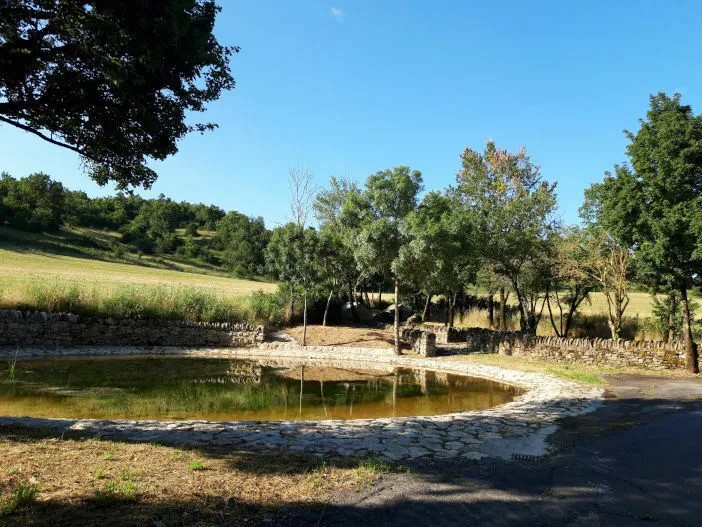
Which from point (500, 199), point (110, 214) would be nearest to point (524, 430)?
point (500, 199)

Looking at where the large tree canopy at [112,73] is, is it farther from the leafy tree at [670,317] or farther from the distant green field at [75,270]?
the distant green field at [75,270]

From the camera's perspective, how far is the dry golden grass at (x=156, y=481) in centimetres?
334

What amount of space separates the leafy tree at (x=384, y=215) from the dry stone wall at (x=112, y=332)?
7.64 metres

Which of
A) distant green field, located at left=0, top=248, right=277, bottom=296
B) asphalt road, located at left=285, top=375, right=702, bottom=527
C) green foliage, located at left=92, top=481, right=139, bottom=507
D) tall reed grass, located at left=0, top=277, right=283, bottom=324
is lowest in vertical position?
asphalt road, located at left=285, top=375, right=702, bottom=527

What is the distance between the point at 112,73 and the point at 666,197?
14922mm

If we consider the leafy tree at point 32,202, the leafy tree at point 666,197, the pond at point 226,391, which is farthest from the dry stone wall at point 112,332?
the leafy tree at point 32,202

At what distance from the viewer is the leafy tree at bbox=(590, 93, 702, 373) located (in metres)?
12.7

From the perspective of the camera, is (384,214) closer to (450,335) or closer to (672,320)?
(450,335)

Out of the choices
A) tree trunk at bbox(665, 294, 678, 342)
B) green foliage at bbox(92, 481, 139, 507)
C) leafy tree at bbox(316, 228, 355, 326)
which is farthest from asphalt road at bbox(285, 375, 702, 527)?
leafy tree at bbox(316, 228, 355, 326)

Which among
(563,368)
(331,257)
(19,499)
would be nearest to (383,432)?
(19,499)

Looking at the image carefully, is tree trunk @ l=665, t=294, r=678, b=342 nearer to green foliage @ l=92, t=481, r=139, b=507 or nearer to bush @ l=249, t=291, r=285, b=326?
bush @ l=249, t=291, r=285, b=326

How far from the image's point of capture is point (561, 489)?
4523 millimetres

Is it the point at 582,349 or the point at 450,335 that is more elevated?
the point at 582,349

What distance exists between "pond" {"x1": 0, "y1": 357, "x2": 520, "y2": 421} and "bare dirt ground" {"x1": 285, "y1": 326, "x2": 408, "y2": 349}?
4.72m
